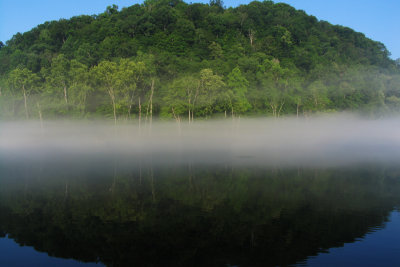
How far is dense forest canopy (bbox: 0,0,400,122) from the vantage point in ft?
216

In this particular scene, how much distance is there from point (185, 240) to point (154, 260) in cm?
174

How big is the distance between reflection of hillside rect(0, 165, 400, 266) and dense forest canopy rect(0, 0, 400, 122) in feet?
118

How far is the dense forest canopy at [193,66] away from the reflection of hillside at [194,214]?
3606 cm

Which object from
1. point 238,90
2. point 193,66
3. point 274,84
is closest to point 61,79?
point 193,66

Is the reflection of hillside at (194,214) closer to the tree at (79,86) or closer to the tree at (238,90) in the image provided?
the tree at (79,86)

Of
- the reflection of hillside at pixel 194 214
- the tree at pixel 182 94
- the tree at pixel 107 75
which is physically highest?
the tree at pixel 107 75

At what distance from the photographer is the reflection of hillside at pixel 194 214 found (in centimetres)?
1300

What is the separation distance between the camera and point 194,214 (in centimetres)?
1658

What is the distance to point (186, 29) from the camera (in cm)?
9819

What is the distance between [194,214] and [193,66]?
219ft

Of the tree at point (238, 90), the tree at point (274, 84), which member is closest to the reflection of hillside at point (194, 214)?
the tree at point (238, 90)

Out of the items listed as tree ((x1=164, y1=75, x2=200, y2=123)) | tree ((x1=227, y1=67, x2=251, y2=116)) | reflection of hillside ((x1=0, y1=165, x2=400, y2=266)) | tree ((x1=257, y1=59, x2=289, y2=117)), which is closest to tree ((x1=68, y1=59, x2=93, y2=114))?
tree ((x1=164, y1=75, x2=200, y2=123))

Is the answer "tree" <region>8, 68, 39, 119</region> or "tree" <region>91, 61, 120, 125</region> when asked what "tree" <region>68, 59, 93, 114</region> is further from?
"tree" <region>8, 68, 39, 119</region>

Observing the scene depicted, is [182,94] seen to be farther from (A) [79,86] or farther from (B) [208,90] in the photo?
(A) [79,86]
